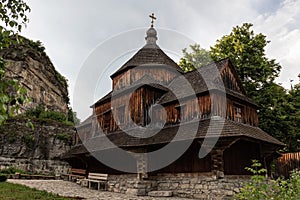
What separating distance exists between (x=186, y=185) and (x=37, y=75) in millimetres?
22558

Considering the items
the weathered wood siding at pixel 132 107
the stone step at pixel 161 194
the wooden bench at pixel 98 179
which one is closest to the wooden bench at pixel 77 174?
the wooden bench at pixel 98 179

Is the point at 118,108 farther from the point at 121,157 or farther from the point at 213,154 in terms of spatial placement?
the point at 213,154

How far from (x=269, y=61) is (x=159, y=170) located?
1283 centimetres

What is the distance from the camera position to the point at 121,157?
13586mm

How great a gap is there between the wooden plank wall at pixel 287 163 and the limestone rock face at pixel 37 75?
21.7m

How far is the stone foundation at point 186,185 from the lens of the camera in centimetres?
1029

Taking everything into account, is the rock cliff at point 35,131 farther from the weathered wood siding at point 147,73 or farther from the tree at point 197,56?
the tree at point 197,56

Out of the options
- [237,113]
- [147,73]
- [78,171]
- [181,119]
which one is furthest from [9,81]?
[78,171]

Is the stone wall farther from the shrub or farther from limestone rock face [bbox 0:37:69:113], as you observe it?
limestone rock face [bbox 0:37:69:113]

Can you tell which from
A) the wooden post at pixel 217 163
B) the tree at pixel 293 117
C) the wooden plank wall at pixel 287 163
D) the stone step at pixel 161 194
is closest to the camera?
the wooden post at pixel 217 163

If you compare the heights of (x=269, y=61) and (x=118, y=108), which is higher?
(x=269, y=61)

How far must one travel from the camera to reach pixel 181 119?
1270cm

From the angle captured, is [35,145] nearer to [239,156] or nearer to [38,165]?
[38,165]

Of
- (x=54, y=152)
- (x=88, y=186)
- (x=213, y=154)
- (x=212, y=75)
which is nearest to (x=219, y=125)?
(x=213, y=154)
